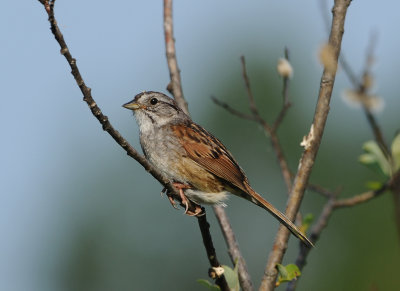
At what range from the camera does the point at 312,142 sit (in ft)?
11.6

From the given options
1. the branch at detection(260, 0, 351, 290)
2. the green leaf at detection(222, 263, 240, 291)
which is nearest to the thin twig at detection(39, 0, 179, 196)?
the green leaf at detection(222, 263, 240, 291)

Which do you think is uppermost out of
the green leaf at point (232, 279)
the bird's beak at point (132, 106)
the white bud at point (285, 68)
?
the bird's beak at point (132, 106)

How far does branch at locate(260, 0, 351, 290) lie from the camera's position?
11.1 feet

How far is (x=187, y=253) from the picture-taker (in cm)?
1517

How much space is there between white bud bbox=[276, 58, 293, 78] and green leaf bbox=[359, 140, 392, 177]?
0.95m

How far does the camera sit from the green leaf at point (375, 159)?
3.22 meters

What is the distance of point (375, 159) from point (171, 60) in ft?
6.58

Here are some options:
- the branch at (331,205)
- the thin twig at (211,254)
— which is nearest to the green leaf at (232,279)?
the thin twig at (211,254)

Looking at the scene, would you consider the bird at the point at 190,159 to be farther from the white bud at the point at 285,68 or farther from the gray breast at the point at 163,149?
the white bud at the point at 285,68

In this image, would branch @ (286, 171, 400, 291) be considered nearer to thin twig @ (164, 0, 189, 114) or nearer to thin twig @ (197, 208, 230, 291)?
thin twig @ (197, 208, 230, 291)

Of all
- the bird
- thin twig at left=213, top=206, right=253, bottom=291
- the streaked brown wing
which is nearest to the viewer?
thin twig at left=213, top=206, right=253, bottom=291

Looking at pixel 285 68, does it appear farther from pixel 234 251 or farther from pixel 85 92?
pixel 85 92

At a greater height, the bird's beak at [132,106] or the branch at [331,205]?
the bird's beak at [132,106]

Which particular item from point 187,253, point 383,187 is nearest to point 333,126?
point 187,253
